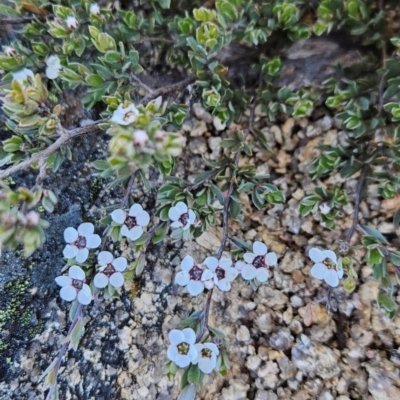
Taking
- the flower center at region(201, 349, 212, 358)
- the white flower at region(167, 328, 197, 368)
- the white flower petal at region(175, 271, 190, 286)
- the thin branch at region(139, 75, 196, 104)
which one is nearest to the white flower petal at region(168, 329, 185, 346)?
the white flower at region(167, 328, 197, 368)

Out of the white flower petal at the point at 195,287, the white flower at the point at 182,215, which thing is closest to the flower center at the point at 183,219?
the white flower at the point at 182,215

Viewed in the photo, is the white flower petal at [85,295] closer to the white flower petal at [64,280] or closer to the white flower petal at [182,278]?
the white flower petal at [64,280]

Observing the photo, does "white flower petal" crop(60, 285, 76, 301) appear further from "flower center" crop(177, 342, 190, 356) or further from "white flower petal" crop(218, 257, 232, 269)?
"white flower petal" crop(218, 257, 232, 269)

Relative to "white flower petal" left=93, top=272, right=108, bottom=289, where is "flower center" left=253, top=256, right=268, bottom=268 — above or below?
below

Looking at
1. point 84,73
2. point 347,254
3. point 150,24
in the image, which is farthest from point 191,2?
point 347,254

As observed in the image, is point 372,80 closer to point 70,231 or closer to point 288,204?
point 288,204

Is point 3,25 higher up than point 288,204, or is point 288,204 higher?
point 3,25

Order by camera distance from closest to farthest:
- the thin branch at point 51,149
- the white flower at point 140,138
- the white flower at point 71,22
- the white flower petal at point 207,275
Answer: the white flower at point 140,138 < the thin branch at point 51,149 < the white flower petal at point 207,275 < the white flower at point 71,22
